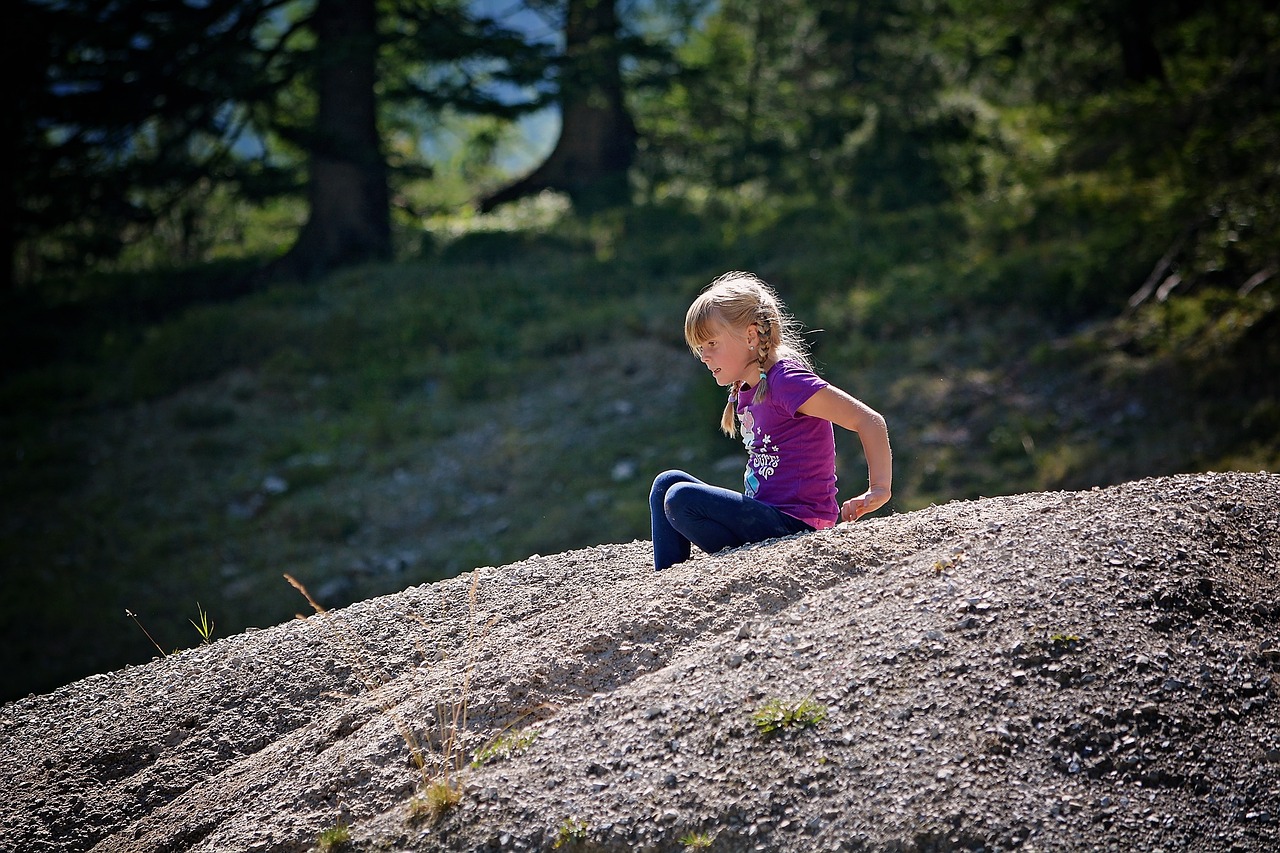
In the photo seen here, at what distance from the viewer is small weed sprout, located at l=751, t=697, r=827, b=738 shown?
3.23 m

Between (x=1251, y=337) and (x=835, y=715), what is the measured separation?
870cm

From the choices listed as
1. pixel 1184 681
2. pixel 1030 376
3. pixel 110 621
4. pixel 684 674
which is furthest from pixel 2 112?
pixel 1184 681

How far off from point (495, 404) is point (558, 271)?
3528mm

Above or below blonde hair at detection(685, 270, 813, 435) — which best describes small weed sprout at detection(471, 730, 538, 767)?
below

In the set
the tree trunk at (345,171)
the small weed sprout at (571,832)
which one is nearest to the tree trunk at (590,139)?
the tree trunk at (345,171)

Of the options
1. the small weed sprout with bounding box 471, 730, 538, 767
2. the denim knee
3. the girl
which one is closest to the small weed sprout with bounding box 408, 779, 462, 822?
the small weed sprout with bounding box 471, 730, 538, 767

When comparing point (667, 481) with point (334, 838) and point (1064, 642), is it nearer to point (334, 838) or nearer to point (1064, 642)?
point (1064, 642)

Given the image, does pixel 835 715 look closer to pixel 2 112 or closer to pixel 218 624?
pixel 218 624

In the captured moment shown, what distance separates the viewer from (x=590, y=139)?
1869 cm

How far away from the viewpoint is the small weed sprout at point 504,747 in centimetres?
340

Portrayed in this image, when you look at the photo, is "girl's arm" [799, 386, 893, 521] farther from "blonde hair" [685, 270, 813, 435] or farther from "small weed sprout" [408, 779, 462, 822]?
"small weed sprout" [408, 779, 462, 822]

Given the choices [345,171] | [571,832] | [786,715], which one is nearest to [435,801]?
[571,832]

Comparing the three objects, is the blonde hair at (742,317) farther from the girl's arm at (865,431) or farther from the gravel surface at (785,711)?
the gravel surface at (785,711)

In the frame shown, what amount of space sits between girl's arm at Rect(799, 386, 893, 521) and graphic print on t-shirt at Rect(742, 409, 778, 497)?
261mm
